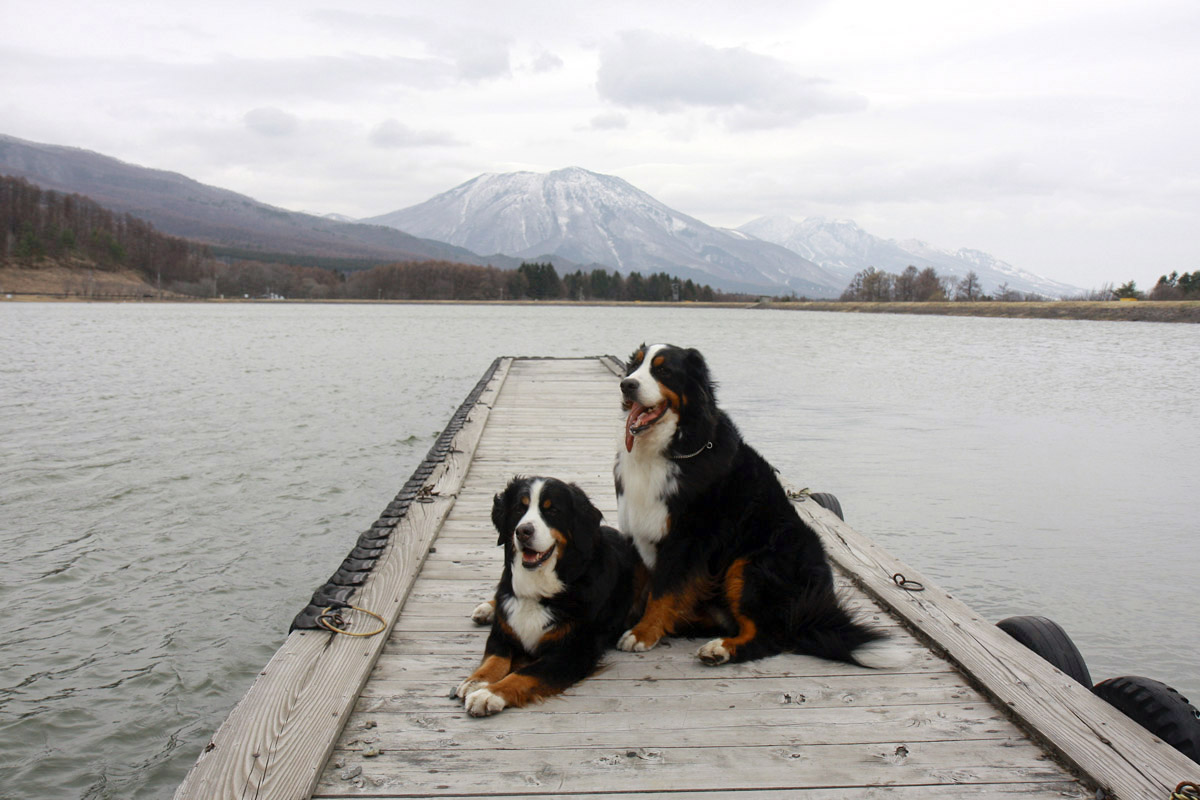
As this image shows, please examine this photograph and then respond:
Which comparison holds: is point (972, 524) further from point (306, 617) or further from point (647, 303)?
point (647, 303)

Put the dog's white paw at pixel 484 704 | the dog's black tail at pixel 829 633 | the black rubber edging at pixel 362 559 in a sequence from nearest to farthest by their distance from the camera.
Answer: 1. the dog's white paw at pixel 484 704
2. the dog's black tail at pixel 829 633
3. the black rubber edging at pixel 362 559

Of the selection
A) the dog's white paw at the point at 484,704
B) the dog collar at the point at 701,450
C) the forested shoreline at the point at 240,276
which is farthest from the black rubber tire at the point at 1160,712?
the forested shoreline at the point at 240,276

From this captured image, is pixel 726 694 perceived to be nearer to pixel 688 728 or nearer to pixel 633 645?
pixel 688 728

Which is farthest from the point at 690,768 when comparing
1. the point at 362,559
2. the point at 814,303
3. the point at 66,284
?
the point at 66,284

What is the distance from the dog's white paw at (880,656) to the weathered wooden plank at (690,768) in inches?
22.8

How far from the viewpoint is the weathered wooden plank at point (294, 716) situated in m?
2.38

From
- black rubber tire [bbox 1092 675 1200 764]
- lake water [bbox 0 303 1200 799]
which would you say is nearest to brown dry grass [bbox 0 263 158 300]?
lake water [bbox 0 303 1200 799]

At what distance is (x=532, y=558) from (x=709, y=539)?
84cm

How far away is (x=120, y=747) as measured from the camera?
4117 millimetres

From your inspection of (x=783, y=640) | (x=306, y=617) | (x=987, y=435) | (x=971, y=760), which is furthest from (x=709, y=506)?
(x=987, y=435)

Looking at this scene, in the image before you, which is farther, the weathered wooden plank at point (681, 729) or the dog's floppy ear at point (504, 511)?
the dog's floppy ear at point (504, 511)

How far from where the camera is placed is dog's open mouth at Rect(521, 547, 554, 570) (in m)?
3.06

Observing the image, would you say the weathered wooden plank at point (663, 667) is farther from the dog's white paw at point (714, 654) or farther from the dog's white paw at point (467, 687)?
the dog's white paw at point (467, 687)

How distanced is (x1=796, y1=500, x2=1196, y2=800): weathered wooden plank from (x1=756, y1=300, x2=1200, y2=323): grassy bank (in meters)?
64.7
